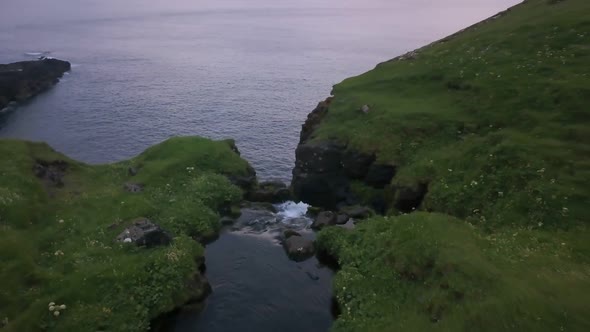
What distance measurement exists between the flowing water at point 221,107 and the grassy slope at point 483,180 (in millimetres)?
5541

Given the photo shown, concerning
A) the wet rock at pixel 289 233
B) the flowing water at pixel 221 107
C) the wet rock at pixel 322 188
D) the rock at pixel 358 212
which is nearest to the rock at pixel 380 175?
the wet rock at pixel 322 188

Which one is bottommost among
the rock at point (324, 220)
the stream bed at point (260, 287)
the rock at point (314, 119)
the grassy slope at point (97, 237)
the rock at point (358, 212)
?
the stream bed at point (260, 287)

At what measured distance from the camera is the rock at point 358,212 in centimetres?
3894

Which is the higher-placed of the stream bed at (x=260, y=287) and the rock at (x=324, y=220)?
the rock at (x=324, y=220)

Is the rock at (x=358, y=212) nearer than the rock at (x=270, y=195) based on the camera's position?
Yes

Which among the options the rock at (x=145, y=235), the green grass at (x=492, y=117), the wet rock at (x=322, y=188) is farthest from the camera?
the wet rock at (x=322, y=188)

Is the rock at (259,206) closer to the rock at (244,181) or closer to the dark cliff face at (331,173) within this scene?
the rock at (244,181)

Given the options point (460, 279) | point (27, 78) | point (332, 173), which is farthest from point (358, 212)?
point (27, 78)

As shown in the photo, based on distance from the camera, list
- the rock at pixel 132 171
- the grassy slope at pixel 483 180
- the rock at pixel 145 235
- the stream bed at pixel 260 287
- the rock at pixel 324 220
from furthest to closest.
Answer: the rock at pixel 132 171 < the rock at pixel 324 220 < the rock at pixel 145 235 < the stream bed at pixel 260 287 < the grassy slope at pixel 483 180

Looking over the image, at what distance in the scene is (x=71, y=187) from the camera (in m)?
40.0

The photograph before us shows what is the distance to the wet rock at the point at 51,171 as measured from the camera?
38.9 metres

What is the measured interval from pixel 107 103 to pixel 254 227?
6672 cm

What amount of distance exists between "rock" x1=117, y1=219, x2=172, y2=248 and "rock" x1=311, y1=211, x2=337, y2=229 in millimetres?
12435

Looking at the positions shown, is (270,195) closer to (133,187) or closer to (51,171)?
(133,187)
